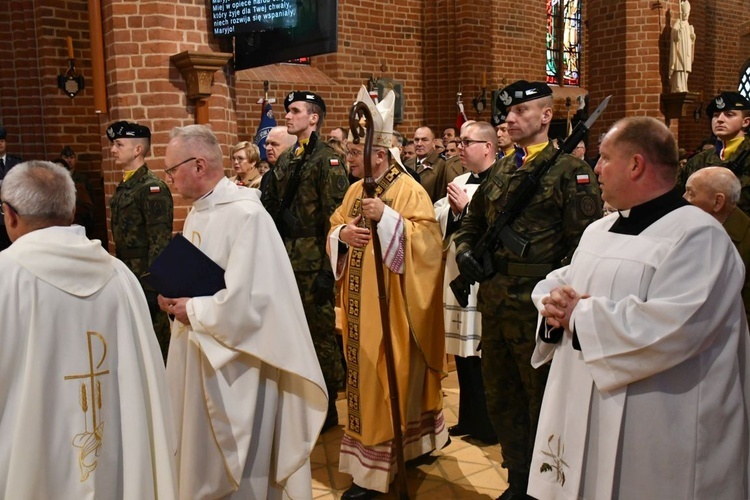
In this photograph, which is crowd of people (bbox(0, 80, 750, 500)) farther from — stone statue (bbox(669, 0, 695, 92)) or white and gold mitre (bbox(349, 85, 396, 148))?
stone statue (bbox(669, 0, 695, 92))

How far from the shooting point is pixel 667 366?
7.79ft

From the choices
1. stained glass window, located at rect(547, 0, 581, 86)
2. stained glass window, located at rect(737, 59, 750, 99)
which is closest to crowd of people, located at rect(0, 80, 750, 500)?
stained glass window, located at rect(547, 0, 581, 86)

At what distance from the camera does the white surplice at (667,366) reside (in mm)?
2346

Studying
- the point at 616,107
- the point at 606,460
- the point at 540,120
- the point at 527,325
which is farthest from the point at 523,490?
the point at 616,107

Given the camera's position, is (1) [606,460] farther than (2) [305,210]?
No

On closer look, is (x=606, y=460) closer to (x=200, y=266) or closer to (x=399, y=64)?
(x=200, y=266)

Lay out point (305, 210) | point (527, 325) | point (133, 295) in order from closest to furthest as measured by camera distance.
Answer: point (133, 295) → point (527, 325) → point (305, 210)

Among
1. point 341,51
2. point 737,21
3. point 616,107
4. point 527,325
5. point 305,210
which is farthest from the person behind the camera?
point 737,21

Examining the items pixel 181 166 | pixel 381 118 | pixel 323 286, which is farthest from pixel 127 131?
pixel 181 166

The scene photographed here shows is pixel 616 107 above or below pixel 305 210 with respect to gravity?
above

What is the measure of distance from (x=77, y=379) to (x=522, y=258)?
7.15ft

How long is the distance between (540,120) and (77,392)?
2565 mm

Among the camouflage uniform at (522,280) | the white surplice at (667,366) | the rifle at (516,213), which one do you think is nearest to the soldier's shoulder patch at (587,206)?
the camouflage uniform at (522,280)

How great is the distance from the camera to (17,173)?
246 centimetres
